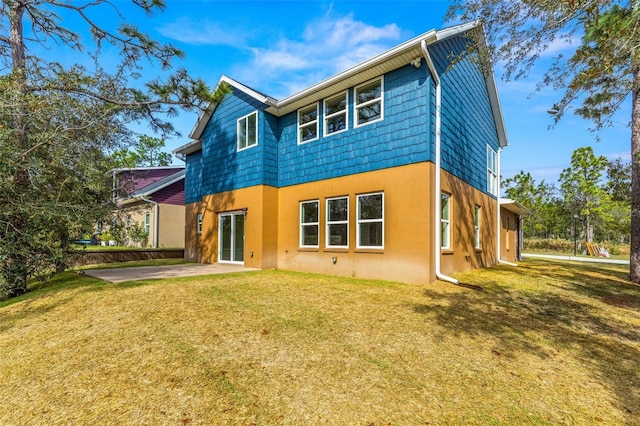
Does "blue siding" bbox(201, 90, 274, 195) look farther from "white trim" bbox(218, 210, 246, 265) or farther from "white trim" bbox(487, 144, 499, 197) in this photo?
"white trim" bbox(487, 144, 499, 197)

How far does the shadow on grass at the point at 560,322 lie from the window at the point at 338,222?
3.33 m

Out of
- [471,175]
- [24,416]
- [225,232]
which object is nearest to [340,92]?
[471,175]

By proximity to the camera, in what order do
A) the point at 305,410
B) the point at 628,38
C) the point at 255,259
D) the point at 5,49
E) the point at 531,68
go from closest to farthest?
the point at 305,410 < the point at 628,38 < the point at 531,68 < the point at 5,49 < the point at 255,259

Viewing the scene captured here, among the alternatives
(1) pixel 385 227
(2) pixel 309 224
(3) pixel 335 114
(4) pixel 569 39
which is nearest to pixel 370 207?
(1) pixel 385 227

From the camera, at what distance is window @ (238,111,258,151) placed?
11211 millimetres

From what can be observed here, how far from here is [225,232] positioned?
40.2ft

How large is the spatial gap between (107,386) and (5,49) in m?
11.1

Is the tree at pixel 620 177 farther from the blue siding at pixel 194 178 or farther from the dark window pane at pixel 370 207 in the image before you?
the blue siding at pixel 194 178

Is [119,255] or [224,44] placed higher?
[224,44]

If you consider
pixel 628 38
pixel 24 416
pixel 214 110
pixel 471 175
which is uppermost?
pixel 214 110

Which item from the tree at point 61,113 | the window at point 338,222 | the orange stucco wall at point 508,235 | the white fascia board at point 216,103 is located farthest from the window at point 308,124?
the orange stucco wall at point 508,235

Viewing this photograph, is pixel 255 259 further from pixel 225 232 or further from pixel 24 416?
pixel 24 416

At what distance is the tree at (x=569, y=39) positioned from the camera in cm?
459

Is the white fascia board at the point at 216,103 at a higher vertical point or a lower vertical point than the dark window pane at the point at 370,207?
higher
